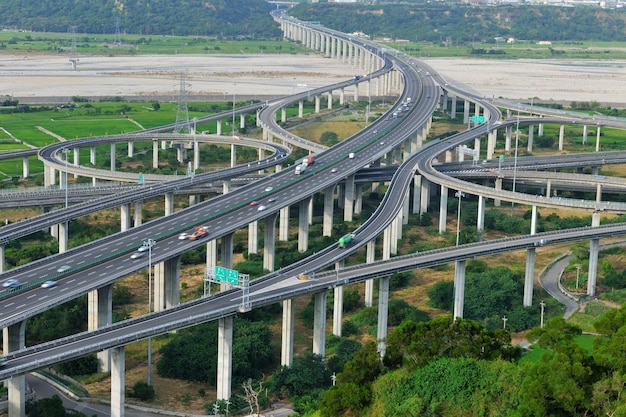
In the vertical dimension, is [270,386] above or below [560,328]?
below

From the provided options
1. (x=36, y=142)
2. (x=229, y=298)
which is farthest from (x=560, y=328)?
(x=36, y=142)

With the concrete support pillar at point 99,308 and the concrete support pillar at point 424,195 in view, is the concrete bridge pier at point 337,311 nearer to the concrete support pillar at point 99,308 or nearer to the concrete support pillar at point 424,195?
the concrete support pillar at point 99,308

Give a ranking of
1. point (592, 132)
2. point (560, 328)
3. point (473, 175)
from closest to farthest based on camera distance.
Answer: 1. point (560, 328)
2. point (473, 175)
3. point (592, 132)

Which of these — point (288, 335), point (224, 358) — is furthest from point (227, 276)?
point (288, 335)

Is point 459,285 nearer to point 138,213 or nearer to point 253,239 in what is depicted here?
point 253,239

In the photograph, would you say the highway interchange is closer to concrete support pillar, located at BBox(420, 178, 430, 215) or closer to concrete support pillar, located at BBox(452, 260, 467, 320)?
concrete support pillar, located at BBox(452, 260, 467, 320)

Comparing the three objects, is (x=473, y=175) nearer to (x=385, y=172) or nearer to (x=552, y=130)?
(x=385, y=172)

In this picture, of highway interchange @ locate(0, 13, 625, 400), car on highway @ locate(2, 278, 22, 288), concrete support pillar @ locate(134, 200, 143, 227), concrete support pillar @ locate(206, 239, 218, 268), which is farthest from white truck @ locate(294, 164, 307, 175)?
car on highway @ locate(2, 278, 22, 288)

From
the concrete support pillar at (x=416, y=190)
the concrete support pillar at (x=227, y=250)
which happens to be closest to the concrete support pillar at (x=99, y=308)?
the concrete support pillar at (x=227, y=250)
